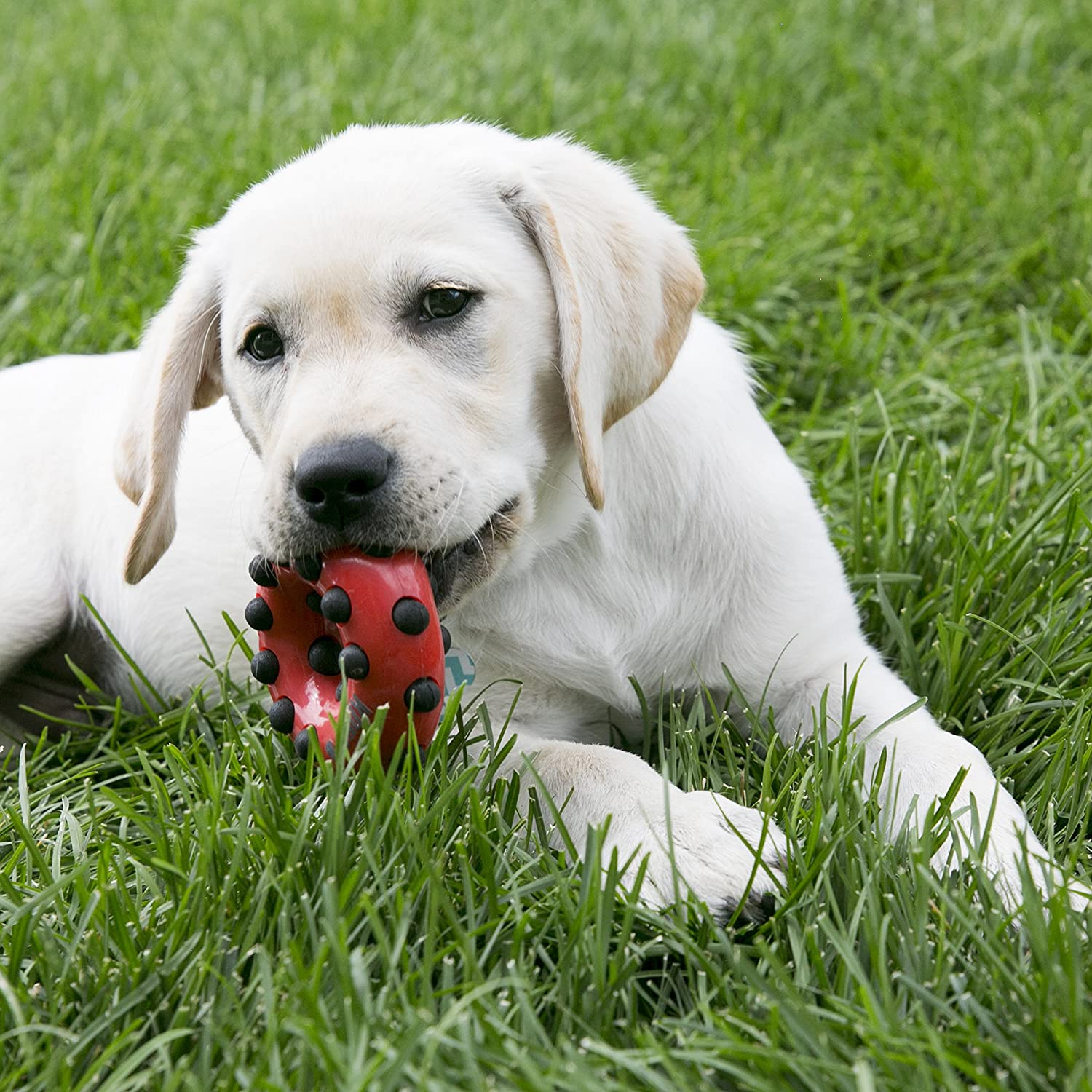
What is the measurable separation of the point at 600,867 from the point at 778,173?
4168mm

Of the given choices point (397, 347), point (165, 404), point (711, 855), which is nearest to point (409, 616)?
point (397, 347)

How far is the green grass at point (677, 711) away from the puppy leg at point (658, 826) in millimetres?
59

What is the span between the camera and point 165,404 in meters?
3.11

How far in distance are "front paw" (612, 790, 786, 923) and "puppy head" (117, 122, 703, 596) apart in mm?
610

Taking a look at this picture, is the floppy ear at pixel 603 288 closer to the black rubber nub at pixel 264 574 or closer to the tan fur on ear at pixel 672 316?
the tan fur on ear at pixel 672 316

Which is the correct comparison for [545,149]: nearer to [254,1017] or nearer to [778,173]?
[254,1017]

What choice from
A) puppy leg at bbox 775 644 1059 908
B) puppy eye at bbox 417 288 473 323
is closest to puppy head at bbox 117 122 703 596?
puppy eye at bbox 417 288 473 323

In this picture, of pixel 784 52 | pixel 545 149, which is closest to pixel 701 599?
pixel 545 149

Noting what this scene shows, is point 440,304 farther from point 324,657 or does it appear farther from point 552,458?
point 324,657

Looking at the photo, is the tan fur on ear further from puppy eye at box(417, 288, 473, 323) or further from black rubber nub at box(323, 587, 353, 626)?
black rubber nub at box(323, 587, 353, 626)

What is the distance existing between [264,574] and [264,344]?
46cm

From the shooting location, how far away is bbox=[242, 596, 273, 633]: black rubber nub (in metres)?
2.77

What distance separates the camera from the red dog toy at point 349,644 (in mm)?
2598

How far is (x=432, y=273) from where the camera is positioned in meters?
2.75
